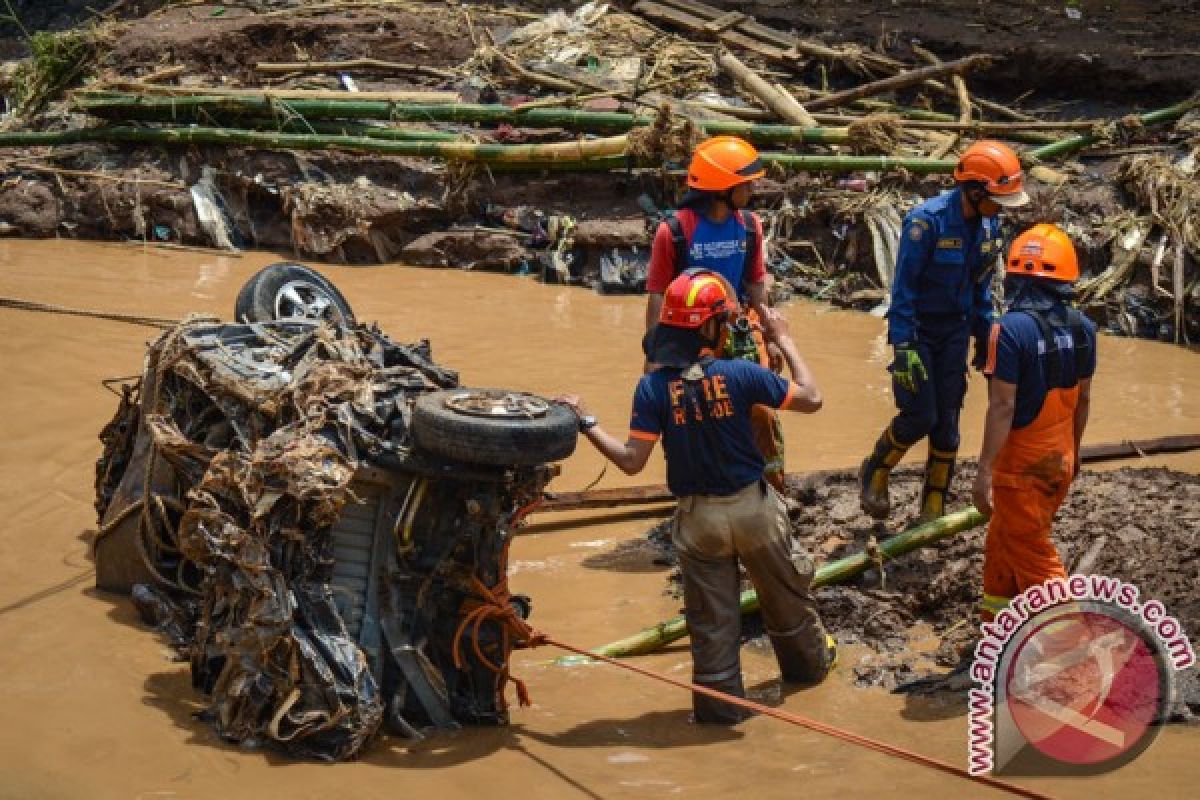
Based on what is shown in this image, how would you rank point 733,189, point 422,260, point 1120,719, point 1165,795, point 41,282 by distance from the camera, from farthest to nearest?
point 422,260
point 41,282
point 733,189
point 1120,719
point 1165,795

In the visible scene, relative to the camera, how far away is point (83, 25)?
19406mm

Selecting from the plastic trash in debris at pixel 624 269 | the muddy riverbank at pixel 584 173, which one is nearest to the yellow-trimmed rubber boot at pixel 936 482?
the muddy riverbank at pixel 584 173

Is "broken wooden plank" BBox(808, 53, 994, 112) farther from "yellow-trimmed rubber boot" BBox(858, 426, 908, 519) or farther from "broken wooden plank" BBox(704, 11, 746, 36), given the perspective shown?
"yellow-trimmed rubber boot" BBox(858, 426, 908, 519)

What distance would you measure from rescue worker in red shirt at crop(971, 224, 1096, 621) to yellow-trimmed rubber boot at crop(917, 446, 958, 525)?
4.52ft

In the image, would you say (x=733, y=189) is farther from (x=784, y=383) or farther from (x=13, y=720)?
(x=13, y=720)

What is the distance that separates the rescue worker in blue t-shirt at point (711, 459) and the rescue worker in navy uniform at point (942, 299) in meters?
1.50

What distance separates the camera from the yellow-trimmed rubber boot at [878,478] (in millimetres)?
8297

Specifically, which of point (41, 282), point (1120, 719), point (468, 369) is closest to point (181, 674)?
point (1120, 719)

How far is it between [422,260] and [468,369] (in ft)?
11.0

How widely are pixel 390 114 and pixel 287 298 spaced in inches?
287

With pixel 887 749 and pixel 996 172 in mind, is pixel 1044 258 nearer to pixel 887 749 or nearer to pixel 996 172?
pixel 996 172

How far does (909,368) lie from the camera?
8062mm

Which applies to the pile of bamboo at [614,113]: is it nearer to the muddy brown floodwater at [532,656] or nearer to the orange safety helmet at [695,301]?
the muddy brown floodwater at [532,656]

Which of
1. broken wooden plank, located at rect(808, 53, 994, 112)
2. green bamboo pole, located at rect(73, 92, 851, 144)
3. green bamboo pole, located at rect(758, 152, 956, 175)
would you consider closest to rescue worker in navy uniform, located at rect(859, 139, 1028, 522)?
green bamboo pole, located at rect(758, 152, 956, 175)
